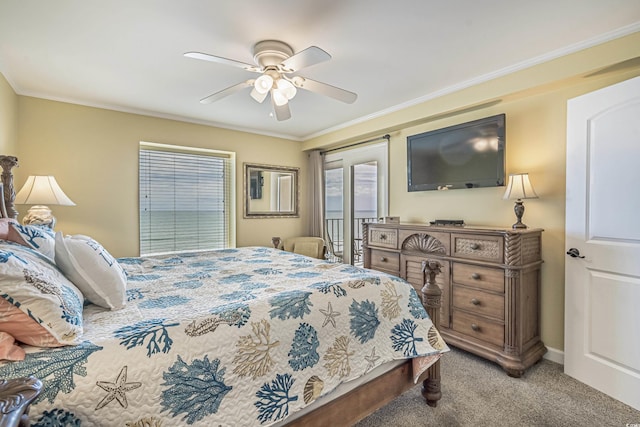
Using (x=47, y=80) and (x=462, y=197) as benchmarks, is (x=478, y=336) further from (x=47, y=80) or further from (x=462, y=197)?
(x=47, y=80)

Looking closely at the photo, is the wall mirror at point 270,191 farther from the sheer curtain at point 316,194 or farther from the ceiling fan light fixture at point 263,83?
the ceiling fan light fixture at point 263,83

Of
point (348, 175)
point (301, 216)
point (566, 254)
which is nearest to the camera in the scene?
point (566, 254)

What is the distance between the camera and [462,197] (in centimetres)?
306

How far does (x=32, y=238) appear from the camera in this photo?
149 cm

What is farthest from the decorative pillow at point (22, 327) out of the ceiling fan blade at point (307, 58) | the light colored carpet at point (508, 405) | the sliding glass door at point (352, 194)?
the sliding glass door at point (352, 194)

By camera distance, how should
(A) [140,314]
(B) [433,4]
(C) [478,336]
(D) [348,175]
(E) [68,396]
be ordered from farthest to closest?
(D) [348,175] → (C) [478,336] → (B) [433,4] → (A) [140,314] → (E) [68,396]

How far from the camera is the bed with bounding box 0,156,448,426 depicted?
36.1 inches

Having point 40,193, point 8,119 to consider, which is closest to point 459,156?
point 40,193

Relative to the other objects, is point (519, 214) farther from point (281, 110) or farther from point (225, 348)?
point (225, 348)

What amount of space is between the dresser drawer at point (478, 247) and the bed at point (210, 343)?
2.60ft

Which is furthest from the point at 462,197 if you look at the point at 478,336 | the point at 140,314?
the point at 140,314

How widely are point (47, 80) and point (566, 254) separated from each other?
4.73 meters

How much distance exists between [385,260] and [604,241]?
1.78 m

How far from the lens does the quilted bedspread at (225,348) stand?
909mm
